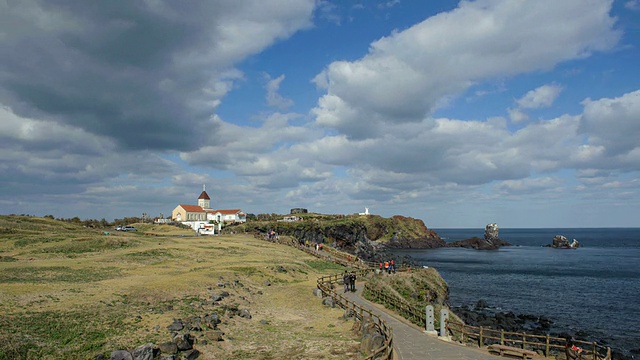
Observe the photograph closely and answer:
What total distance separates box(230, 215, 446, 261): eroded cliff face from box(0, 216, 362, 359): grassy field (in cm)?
4908

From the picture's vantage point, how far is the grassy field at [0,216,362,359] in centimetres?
2153

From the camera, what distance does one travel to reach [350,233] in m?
122

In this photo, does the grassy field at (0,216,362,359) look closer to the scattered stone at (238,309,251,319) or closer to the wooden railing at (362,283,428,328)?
the scattered stone at (238,309,251,319)

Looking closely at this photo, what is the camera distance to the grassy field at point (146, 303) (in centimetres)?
2153

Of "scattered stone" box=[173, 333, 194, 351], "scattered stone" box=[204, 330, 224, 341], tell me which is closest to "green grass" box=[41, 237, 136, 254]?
"scattered stone" box=[204, 330, 224, 341]

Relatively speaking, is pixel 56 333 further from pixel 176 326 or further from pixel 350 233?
pixel 350 233

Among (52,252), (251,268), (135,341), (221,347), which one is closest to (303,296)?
(251,268)

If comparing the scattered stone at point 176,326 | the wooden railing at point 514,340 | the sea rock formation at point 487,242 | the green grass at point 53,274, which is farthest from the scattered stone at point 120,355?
the sea rock formation at point 487,242

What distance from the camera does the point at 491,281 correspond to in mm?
75375

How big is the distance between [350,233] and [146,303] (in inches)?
3813

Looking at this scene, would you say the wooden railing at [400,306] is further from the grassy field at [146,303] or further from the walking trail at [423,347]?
the grassy field at [146,303]

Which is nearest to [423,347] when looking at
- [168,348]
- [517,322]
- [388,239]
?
[168,348]

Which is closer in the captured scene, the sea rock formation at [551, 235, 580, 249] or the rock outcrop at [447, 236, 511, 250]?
the sea rock formation at [551, 235, 580, 249]

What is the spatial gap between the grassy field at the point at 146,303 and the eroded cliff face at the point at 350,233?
4908 centimetres
